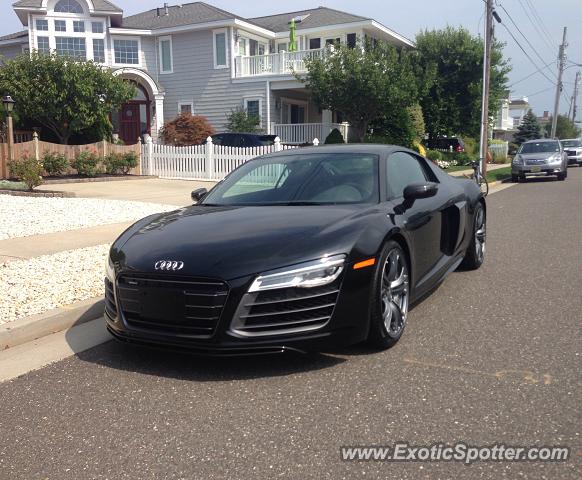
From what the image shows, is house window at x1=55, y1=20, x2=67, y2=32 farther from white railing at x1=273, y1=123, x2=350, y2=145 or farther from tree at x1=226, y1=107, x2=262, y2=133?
white railing at x1=273, y1=123, x2=350, y2=145

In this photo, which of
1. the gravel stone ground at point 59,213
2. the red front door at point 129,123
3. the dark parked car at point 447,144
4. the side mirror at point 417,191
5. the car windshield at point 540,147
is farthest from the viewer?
the dark parked car at point 447,144

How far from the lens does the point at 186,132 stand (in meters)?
24.6

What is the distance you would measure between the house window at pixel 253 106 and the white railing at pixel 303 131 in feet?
3.63

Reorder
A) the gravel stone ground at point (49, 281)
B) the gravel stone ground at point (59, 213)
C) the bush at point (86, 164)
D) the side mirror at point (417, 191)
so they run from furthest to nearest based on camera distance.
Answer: the bush at point (86, 164) < the gravel stone ground at point (59, 213) < the gravel stone ground at point (49, 281) < the side mirror at point (417, 191)

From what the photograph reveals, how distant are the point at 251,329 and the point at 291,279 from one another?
1.27 feet

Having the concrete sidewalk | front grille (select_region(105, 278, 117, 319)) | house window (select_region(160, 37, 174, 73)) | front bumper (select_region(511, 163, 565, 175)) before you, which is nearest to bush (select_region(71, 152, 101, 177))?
the concrete sidewalk

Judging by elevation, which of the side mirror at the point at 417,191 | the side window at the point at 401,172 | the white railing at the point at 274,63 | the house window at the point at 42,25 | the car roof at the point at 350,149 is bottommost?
the side mirror at the point at 417,191

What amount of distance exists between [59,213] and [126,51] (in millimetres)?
21550

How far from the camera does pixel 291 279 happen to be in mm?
3584

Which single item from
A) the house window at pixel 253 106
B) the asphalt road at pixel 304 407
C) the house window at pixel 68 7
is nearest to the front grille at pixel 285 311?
the asphalt road at pixel 304 407

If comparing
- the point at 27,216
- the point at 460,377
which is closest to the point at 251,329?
the point at 460,377

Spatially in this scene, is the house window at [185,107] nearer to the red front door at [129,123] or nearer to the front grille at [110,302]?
the red front door at [129,123]

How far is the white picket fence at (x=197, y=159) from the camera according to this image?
19672 millimetres

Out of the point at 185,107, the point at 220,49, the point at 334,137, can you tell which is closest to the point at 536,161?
the point at 334,137
